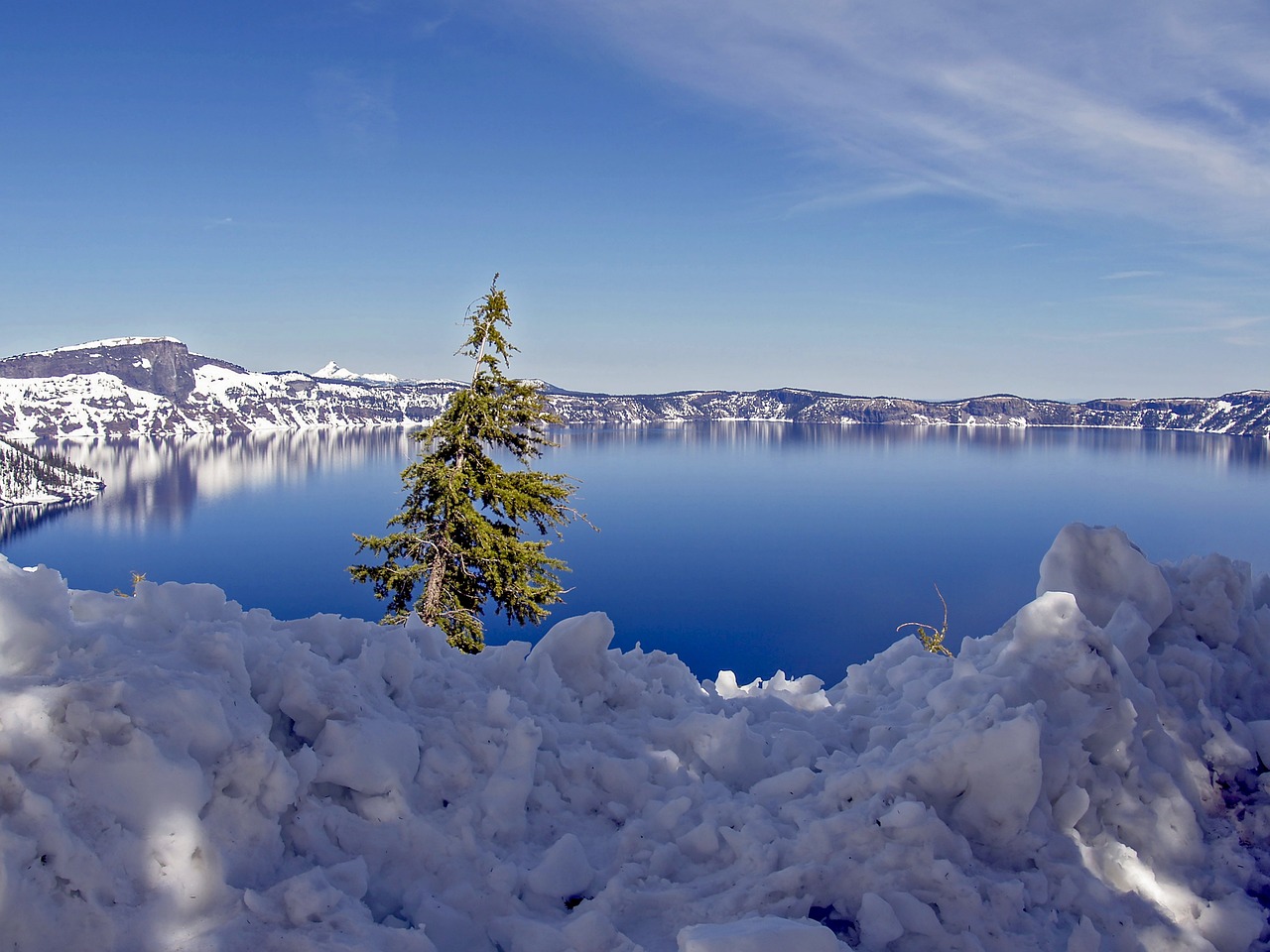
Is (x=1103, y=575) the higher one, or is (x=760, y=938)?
(x=1103, y=575)

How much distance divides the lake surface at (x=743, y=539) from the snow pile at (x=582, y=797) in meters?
38.2

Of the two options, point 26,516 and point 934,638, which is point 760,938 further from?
point 26,516

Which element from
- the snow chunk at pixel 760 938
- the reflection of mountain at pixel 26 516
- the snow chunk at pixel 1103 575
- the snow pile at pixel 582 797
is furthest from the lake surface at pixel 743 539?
the snow chunk at pixel 760 938

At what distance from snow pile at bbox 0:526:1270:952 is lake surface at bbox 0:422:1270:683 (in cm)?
3823

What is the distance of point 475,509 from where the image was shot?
587 inches

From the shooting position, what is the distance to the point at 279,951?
3.13m

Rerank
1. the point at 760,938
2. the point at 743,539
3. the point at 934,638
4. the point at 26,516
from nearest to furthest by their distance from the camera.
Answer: the point at 760,938 → the point at 934,638 → the point at 743,539 → the point at 26,516

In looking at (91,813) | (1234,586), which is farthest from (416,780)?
(1234,586)

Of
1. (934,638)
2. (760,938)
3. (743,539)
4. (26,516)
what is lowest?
(26,516)

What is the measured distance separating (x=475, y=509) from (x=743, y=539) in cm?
7610

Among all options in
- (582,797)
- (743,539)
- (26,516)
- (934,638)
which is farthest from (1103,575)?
(26,516)

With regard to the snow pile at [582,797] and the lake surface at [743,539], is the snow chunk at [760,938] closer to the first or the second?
the snow pile at [582,797]

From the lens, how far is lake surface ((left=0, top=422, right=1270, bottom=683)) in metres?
60.0

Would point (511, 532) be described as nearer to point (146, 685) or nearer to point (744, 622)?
point (146, 685)
